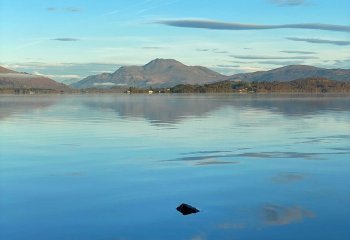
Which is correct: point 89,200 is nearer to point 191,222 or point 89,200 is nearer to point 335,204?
point 191,222

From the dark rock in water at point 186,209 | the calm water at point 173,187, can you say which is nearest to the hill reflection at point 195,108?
the calm water at point 173,187

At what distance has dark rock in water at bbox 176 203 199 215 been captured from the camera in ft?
49.3

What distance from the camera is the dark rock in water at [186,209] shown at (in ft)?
49.3

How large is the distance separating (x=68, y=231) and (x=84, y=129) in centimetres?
2877

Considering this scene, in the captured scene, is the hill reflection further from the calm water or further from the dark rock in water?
the dark rock in water

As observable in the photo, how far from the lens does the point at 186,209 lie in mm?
15125

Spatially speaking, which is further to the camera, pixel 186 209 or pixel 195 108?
pixel 195 108

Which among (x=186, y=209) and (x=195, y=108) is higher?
(x=186, y=209)

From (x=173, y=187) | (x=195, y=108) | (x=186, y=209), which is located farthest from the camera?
(x=195, y=108)

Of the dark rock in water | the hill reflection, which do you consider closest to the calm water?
the dark rock in water

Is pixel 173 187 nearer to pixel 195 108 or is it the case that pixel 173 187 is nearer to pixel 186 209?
pixel 186 209

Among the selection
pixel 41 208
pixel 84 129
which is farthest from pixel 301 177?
pixel 84 129

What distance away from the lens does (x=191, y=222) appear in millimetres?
14031

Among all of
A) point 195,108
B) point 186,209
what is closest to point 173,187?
point 186,209
